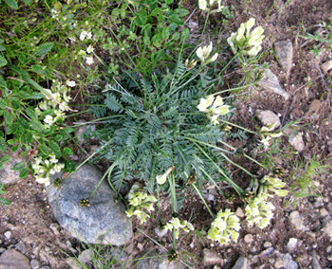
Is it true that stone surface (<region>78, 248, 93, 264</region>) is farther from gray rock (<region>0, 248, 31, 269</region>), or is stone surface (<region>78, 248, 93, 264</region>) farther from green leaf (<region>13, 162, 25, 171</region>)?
green leaf (<region>13, 162, 25, 171</region>)

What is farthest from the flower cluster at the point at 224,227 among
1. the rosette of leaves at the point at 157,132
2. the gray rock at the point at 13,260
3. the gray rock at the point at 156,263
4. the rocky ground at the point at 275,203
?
the gray rock at the point at 13,260

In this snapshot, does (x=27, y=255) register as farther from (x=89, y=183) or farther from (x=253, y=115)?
(x=253, y=115)

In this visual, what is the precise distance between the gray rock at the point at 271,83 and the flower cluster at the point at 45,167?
8.93 ft

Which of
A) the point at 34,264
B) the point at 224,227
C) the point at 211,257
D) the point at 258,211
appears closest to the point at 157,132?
the point at 224,227

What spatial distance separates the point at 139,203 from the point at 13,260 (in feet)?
5.09

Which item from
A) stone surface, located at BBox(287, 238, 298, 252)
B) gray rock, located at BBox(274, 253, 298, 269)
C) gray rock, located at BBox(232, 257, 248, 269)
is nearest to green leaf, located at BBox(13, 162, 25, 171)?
gray rock, located at BBox(232, 257, 248, 269)

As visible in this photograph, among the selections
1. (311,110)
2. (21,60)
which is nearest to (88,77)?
(21,60)

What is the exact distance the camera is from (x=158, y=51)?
2926 mm

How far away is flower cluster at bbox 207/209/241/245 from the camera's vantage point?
2.83 meters

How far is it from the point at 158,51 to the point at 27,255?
2813 millimetres

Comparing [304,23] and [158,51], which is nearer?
[158,51]

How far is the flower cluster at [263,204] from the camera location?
9.70ft

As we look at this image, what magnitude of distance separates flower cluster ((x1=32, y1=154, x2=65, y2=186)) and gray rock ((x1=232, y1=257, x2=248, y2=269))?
2.43 meters

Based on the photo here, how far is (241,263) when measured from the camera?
318 cm
